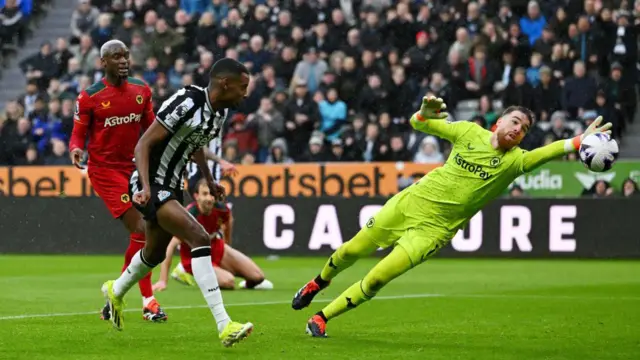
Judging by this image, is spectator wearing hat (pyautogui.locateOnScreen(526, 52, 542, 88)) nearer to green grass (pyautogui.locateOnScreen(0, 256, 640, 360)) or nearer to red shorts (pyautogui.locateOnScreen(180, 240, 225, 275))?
green grass (pyautogui.locateOnScreen(0, 256, 640, 360))

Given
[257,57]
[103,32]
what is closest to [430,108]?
[257,57]

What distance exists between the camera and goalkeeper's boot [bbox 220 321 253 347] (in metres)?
8.66

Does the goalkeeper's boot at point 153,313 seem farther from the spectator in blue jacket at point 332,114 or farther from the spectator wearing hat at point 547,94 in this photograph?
the spectator wearing hat at point 547,94

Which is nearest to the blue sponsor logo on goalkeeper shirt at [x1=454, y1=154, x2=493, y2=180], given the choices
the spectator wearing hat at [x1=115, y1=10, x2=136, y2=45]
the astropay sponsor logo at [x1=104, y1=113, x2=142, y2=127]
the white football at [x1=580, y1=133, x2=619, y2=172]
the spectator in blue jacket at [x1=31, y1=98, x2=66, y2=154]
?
the white football at [x1=580, y1=133, x2=619, y2=172]

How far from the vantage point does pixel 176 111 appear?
918 centimetres

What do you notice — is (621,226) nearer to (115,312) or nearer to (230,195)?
(230,195)

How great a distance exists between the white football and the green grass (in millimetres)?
1355

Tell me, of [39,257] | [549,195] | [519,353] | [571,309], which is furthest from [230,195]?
[519,353]

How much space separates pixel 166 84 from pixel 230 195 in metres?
4.88

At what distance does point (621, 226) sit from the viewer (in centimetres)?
2083

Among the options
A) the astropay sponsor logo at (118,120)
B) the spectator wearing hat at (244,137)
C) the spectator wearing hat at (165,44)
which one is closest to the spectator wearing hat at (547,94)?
the spectator wearing hat at (244,137)

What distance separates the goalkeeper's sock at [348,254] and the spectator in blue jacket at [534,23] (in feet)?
49.9

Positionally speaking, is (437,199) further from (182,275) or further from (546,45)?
(546,45)

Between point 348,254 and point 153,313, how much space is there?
6.70 ft
